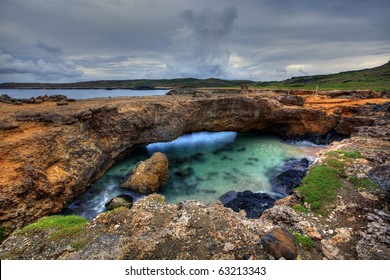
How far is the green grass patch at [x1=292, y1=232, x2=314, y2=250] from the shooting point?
7.24 metres

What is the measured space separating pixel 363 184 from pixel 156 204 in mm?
10293

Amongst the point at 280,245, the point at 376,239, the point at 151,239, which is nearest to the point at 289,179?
the point at 376,239

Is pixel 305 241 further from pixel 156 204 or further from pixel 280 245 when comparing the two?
pixel 156 204

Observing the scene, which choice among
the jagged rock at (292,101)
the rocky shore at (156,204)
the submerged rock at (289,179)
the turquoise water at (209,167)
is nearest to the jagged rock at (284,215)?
the rocky shore at (156,204)

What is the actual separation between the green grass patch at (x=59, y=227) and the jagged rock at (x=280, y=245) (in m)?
6.44

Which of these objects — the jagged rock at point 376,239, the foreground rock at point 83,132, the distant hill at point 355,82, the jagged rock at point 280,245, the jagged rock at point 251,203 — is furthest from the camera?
the distant hill at point 355,82

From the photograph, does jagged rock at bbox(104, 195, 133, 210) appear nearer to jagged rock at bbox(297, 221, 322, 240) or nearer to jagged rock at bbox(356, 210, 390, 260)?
jagged rock at bbox(297, 221, 322, 240)

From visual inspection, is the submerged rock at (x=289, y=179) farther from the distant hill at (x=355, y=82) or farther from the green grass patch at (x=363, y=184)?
the distant hill at (x=355, y=82)

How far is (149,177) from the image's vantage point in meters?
16.7

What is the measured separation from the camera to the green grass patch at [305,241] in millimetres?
7242

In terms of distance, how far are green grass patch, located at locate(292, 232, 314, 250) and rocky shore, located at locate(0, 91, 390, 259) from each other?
0.04 metres

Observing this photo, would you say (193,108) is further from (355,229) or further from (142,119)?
(355,229)

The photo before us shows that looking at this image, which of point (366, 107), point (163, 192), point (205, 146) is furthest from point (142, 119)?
point (366, 107)

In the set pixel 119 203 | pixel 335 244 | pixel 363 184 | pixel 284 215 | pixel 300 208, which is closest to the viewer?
pixel 335 244
